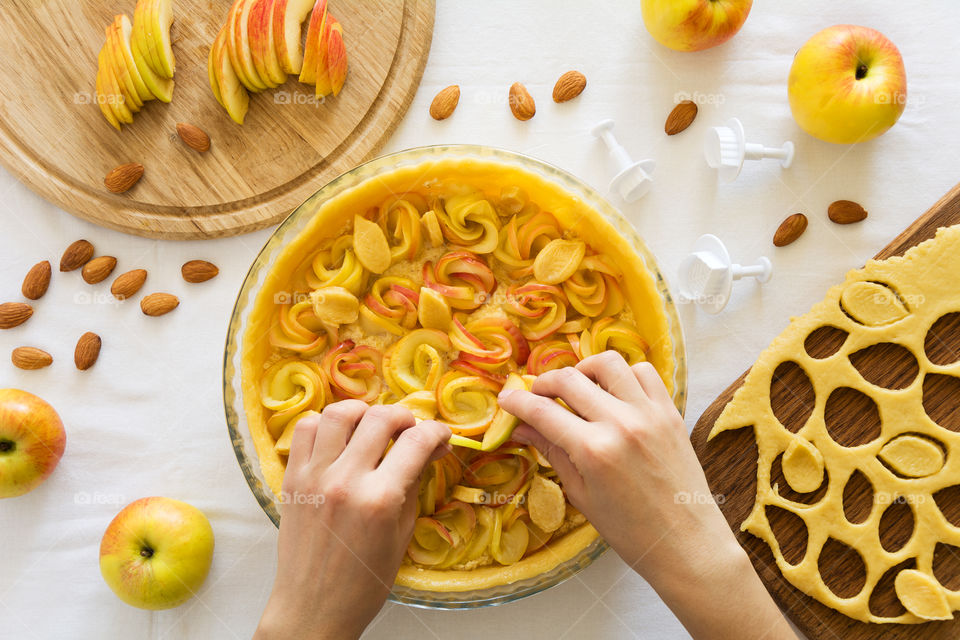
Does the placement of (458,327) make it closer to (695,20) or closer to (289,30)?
(289,30)

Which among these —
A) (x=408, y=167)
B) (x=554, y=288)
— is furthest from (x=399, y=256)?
(x=554, y=288)

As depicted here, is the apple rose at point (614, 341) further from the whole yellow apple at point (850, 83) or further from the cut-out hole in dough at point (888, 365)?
the whole yellow apple at point (850, 83)

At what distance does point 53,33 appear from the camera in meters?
1.85

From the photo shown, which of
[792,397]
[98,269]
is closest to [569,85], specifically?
[792,397]

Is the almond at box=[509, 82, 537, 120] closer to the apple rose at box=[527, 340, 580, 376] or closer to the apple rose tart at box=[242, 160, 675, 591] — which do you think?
the apple rose tart at box=[242, 160, 675, 591]

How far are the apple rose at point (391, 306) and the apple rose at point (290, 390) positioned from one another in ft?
0.61

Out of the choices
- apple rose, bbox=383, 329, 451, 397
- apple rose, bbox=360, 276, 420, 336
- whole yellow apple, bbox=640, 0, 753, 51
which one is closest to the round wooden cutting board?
apple rose, bbox=360, 276, 420, 336

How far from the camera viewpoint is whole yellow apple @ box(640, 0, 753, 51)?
1.76 metres

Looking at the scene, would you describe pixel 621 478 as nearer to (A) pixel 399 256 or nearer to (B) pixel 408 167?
(A) pixel 399 256

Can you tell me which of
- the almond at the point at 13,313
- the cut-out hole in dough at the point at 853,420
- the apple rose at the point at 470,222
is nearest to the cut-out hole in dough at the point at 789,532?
the cut-out hole in dough at the point at 853,420

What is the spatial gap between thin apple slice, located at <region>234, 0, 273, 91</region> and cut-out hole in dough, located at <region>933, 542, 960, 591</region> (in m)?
2.11

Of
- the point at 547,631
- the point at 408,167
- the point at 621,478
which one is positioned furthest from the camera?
the point at 547,631

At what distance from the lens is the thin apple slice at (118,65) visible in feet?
5.81

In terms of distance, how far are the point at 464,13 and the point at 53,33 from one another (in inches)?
44.1
